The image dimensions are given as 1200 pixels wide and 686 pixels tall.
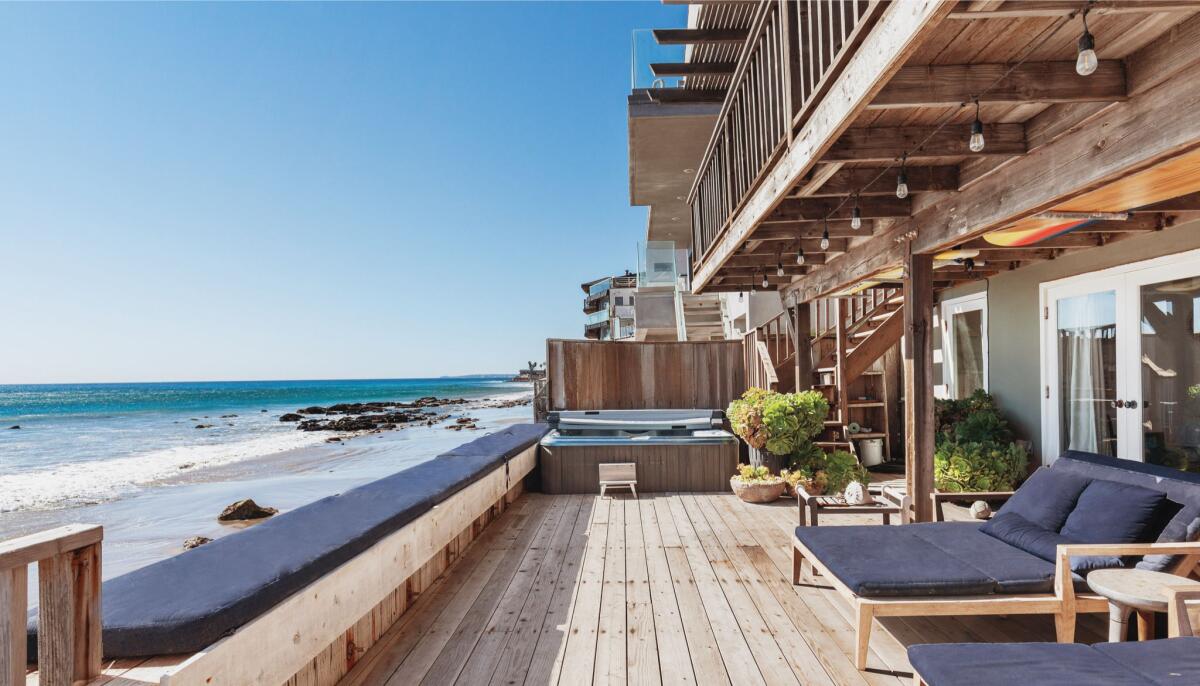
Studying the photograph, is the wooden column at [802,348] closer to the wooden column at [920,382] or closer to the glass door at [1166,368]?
the wooden column at [920,382]

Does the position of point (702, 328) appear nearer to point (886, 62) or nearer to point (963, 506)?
point (963, 506)

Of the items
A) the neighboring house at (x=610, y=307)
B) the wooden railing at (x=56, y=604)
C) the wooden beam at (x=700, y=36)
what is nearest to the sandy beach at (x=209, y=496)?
the wooden railing at (x=56, y=604)

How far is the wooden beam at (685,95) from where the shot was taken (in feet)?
23.7

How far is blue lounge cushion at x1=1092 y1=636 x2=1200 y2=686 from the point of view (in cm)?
168

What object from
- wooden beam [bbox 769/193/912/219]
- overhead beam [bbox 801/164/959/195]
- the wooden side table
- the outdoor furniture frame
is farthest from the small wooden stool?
the outdoor furniture frame

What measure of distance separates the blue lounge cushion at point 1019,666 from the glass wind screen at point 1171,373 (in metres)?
3.78

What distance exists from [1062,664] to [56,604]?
2634 mm

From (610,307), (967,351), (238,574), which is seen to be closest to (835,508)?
(238,574)

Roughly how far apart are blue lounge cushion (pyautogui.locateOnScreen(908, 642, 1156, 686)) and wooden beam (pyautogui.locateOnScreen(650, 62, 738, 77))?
5911 millimetres

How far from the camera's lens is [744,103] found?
416cm

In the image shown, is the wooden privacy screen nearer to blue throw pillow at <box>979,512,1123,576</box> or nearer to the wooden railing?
blue throw pillow at <box>979,512,1123,576</box>

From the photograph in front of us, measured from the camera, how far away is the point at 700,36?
5.80m

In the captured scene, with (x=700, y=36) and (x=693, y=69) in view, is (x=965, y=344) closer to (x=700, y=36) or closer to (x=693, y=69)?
(x=693, y=69)

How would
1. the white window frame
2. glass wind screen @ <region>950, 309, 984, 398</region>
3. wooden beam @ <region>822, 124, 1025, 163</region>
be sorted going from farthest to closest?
1. glass wind screen @ <region>950, 309, 984, 398</region>
2. the white window frame
3. wooden beam @ <region>822, 124, 1025, 163</region>
